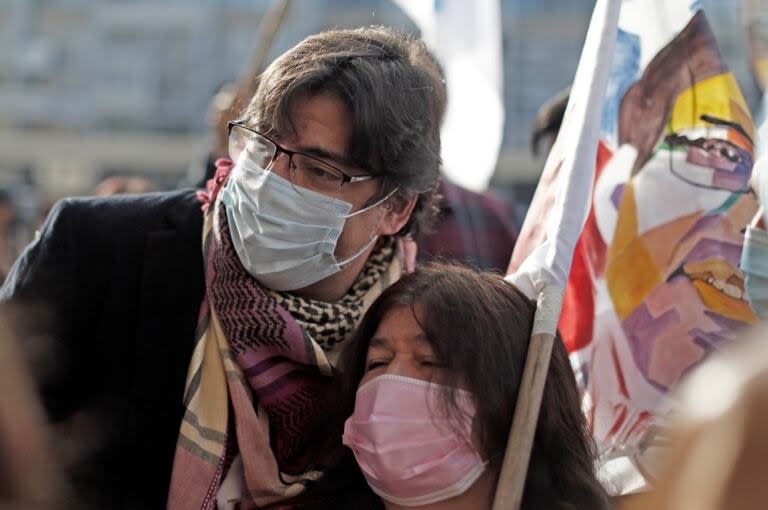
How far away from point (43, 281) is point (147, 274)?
0.21 metres

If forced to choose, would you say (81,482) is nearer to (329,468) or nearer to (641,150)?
(329,468)

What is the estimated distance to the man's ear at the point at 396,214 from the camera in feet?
9.86

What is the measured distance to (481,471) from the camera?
251cm

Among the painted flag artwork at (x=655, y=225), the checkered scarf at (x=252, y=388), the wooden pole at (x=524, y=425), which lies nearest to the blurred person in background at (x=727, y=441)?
the wooden pole at (x=524, y=425)

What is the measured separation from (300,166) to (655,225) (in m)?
0.89

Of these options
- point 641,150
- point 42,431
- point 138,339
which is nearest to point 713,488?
point 42,431

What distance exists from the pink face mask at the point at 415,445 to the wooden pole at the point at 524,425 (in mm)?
70

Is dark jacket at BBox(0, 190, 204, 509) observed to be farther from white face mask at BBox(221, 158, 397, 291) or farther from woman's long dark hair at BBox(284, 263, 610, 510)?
woman's long dark hair at BBox(284, 263, 610, 510)

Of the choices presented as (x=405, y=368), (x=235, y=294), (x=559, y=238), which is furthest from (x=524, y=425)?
(x=235, y=294)

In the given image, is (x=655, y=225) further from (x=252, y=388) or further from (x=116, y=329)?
(x=116, y=329)

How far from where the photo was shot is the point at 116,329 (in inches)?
109

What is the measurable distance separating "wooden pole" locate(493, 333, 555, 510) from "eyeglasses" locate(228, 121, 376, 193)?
0.55 m

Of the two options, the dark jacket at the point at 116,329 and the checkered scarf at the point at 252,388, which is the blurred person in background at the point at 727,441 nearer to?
the checkered scarf at the point at 252,388

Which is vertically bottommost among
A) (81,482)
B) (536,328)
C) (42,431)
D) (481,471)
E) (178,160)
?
(178,160)
